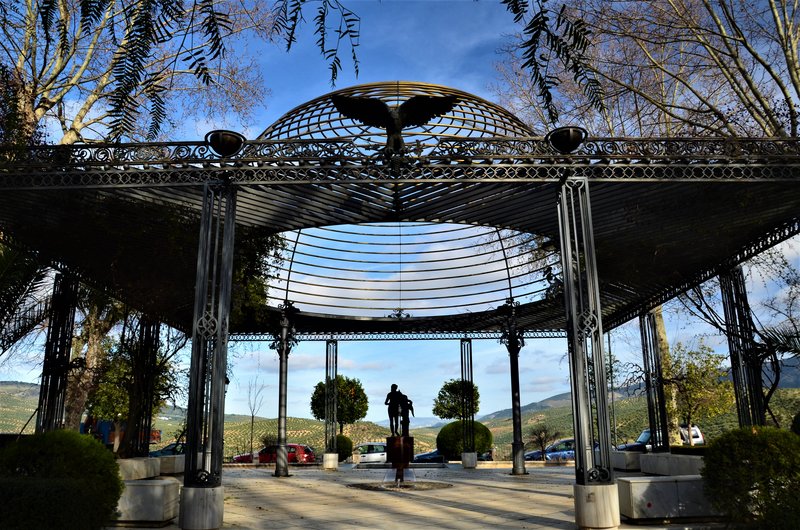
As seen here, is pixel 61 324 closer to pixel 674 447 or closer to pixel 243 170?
pixel 243 170

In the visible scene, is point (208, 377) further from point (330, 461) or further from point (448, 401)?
point (448, 401)

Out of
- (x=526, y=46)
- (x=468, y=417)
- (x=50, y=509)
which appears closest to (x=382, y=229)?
(x=468, y=417)

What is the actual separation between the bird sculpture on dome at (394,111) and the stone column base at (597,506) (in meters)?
5.24

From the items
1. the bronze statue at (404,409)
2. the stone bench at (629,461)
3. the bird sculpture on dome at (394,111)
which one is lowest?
the stone bench at (629,461)

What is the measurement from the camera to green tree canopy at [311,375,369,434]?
32.0m

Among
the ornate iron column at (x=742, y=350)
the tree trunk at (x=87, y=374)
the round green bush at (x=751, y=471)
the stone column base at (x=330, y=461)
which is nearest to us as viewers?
the round green bush at (x=751, y=471)

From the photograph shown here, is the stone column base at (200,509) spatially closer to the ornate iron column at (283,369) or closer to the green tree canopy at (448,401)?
the ornate iron column at (283,369)

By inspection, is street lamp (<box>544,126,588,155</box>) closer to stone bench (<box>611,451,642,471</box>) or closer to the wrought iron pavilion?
the wrought iron pavilion

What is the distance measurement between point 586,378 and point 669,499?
72.2 inches

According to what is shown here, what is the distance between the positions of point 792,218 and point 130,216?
38.0 ft

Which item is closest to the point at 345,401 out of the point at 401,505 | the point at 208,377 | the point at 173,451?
the point at 173,451

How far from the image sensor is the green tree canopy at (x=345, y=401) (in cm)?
3203

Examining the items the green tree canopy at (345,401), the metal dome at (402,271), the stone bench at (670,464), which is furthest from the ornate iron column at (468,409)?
the green tree canopy at (345,401)

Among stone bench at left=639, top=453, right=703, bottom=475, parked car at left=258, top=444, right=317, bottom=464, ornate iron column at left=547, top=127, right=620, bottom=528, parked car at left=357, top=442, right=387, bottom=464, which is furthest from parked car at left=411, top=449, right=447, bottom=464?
ornate iron column at left=547, top=127, right=620, bottom=528
